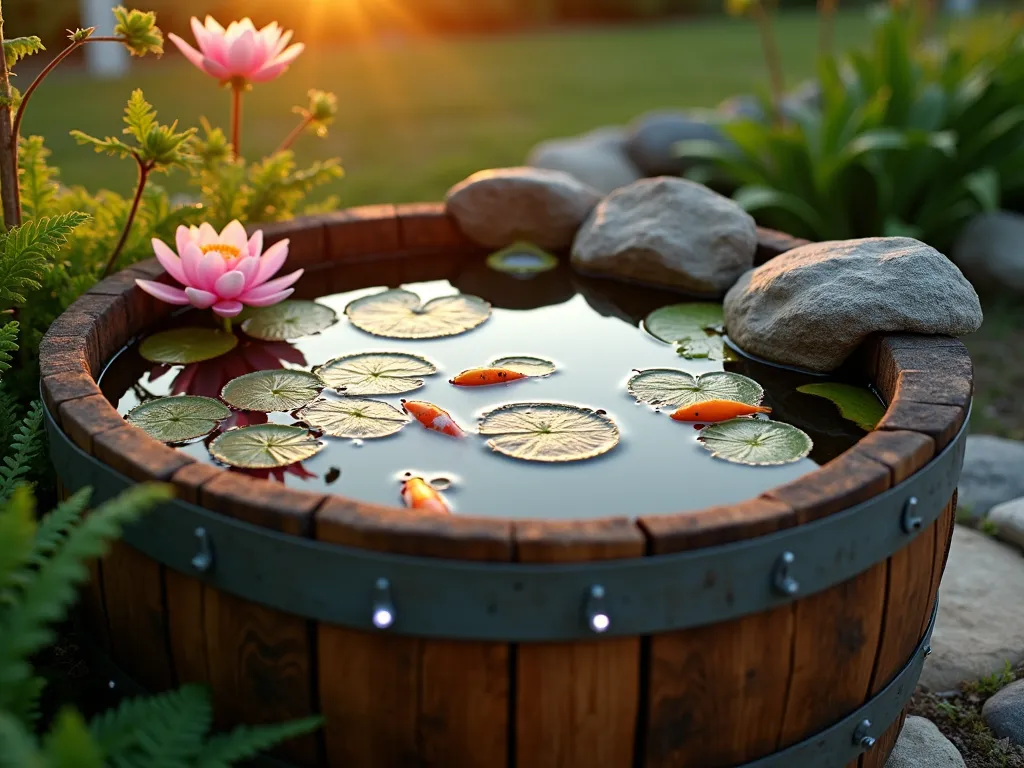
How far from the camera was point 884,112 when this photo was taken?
4.70 meters

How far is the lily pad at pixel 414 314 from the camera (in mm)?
2369

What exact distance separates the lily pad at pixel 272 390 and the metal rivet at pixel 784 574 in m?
0.98

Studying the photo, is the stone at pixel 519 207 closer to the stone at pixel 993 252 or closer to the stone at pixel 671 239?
the stone at pixel 671 239

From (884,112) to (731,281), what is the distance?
259cm

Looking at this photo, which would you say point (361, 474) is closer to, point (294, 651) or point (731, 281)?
point (294, 651)

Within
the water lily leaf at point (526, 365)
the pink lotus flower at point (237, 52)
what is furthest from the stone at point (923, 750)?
the pink lotus flower at point (237, 52)

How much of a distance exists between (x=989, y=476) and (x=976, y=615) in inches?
26.4

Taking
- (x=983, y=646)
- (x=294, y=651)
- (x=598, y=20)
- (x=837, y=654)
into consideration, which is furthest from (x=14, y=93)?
(x=598, y=20)

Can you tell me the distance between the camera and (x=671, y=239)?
2588mm

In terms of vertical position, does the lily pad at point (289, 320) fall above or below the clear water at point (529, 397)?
above

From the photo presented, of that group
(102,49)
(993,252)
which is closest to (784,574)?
(993,252)

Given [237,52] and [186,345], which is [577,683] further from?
[237,52]

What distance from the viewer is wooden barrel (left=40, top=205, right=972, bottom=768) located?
1.40m

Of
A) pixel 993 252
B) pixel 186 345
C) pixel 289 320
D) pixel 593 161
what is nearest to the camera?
pixel 186 345
